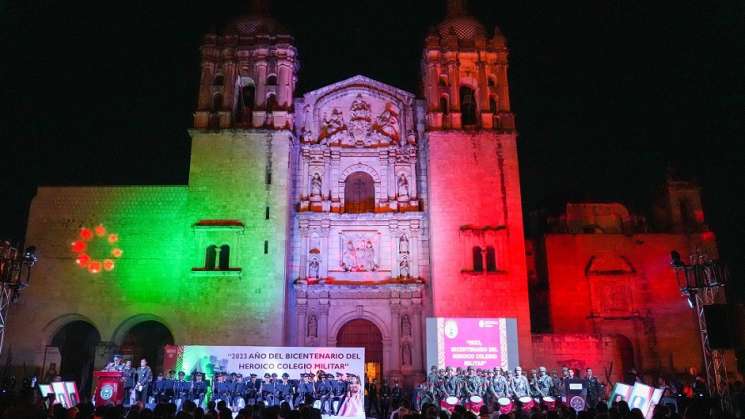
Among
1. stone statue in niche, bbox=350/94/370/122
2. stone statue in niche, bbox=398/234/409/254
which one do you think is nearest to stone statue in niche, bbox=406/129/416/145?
stone statue in niche, bbox=350/94/370/122

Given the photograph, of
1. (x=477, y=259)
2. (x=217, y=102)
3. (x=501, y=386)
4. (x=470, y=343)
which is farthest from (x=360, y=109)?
(x=501, y=386)

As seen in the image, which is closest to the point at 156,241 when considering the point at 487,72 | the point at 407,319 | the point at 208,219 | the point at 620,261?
the point at 208,219

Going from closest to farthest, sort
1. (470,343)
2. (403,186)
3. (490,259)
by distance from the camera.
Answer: (470,343) < (490,259) < (403,186)

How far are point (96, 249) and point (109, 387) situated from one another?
10.3 meters

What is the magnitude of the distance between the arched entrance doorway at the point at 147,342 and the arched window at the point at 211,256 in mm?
5704

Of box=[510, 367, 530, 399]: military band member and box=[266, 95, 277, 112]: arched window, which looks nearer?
box=[510, 367, 530, 399]: military band member

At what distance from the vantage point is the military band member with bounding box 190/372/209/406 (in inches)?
669

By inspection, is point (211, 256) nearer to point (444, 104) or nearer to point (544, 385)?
point (444, 104)

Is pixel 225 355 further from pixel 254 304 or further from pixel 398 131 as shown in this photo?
pixel 398 131

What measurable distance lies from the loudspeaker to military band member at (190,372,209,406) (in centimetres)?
1325

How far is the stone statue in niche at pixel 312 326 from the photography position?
78.0ft

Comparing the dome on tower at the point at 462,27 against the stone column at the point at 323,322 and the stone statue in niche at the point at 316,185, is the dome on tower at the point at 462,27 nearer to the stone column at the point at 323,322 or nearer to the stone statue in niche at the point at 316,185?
the stone statue in niche at the point at 316,185

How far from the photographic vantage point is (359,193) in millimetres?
26266

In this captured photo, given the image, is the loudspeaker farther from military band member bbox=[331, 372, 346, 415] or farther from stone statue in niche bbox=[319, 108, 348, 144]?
stone statue in niche bbox=[319, 108, 348, 144]
